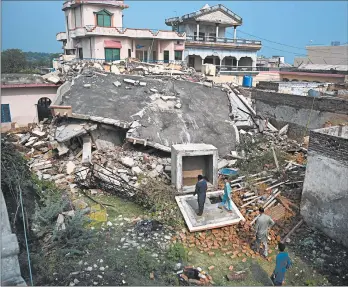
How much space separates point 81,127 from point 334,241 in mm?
9241

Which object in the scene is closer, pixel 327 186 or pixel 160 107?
pixel 327 186

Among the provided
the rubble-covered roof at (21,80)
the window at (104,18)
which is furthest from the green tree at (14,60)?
the rubble-covered roof at (21,80)

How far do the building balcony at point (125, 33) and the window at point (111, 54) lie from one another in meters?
1.31

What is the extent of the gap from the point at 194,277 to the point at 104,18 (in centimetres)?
2455

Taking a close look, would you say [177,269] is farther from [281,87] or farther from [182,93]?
[281,87]

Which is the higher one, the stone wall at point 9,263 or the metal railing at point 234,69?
the metal railing at point 234,69

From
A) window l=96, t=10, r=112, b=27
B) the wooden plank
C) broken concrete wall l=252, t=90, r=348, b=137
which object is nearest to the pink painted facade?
the wooden plank

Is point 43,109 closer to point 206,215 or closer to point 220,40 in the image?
point 206,215

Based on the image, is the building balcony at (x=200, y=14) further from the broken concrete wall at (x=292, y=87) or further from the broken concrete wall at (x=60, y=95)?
the broken concrete wall at (x=60, y=95)

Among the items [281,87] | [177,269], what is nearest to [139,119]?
[177,269]

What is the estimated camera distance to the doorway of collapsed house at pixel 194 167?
34.1ft

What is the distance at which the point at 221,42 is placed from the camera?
1241 inches

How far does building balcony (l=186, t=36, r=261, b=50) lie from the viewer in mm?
29970

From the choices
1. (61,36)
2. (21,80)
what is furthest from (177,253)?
(61,36)
